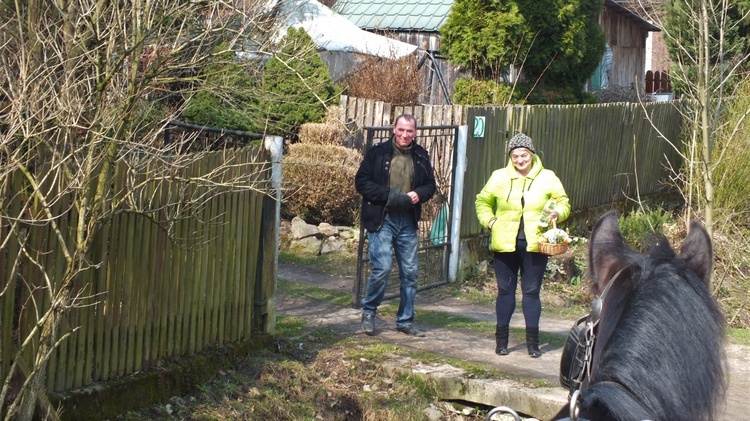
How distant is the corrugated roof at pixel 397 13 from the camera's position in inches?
819

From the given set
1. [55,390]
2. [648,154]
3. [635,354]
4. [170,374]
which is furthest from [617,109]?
[635,354]

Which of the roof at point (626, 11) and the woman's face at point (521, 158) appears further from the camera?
the roof at point (626, 11)

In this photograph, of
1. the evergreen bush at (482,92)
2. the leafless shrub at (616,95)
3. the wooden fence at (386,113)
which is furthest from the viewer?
the leafless shrub at (616,95)

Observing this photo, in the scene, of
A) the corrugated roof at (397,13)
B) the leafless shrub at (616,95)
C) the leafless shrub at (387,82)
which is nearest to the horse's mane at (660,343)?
the leafless shrub at (387,82)

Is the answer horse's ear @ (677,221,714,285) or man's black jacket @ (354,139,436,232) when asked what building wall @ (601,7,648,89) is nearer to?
man's black jacket @ (354,139,436,232)

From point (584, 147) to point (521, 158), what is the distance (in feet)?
21.0

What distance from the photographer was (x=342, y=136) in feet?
41.5

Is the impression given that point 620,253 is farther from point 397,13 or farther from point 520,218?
point 397,13

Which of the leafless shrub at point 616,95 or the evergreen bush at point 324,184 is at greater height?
the leafless shrub at point 616,95

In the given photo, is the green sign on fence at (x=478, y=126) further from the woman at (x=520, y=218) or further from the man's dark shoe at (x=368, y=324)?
the man's dark shoe at (x=368, y=324)

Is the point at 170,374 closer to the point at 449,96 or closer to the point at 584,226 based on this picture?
the point at 584,226

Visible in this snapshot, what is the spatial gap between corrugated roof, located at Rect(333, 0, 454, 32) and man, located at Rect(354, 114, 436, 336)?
13106mm

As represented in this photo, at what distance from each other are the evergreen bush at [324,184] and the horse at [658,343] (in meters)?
8.67

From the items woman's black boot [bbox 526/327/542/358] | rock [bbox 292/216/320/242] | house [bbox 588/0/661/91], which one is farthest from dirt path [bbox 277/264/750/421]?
house [bbox 588/0/661/91]
